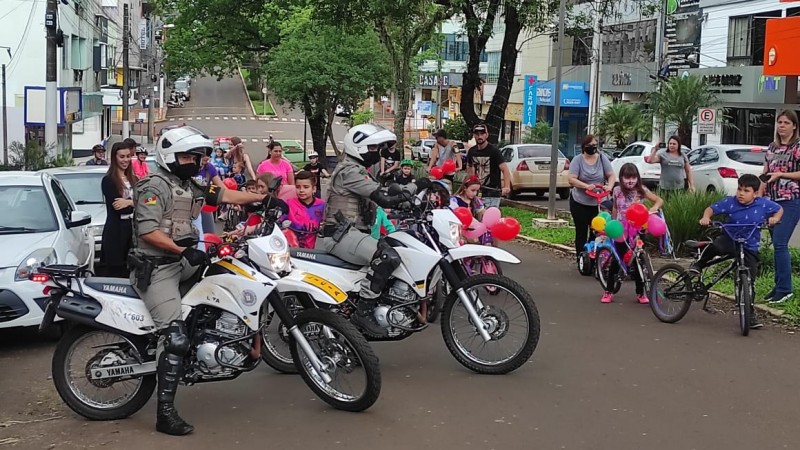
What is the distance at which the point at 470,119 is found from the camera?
2242cm

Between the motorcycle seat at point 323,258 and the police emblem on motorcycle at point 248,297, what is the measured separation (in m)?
0.97

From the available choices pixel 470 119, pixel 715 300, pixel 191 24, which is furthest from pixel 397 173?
pixel 191 24

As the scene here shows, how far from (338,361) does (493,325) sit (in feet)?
4.30

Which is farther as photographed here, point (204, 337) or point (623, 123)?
point (623, 123)

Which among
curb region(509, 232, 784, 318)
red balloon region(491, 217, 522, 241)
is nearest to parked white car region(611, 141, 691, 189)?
curb region(509, 232, 784, 318)

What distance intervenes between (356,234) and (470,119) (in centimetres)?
1547

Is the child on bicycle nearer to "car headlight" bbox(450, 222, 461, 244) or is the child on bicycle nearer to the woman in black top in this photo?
"car headlight" bbox(450, 222, 461, 244)

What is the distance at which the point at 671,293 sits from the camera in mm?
9148

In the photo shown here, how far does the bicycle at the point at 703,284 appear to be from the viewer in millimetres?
8492

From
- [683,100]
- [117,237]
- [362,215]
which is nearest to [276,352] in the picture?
[362,215]

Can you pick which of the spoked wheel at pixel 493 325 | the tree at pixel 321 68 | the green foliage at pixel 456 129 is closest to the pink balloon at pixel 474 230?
the spoked wheel at pixel 493 325

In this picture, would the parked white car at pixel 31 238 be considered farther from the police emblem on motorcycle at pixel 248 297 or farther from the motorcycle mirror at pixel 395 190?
the motorcycle mirror at pixel 395 190

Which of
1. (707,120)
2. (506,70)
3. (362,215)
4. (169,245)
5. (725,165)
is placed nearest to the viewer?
(169,245)

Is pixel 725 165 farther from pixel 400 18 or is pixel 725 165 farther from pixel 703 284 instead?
pixel 703 284
